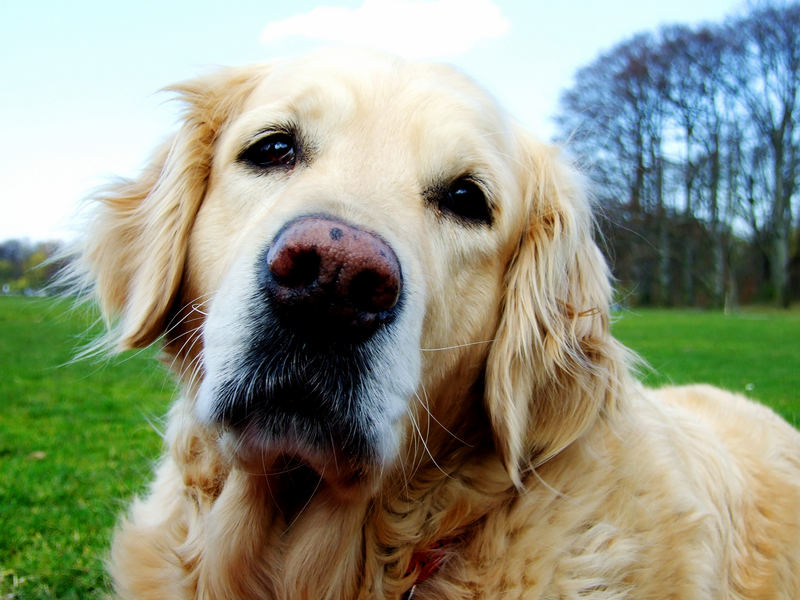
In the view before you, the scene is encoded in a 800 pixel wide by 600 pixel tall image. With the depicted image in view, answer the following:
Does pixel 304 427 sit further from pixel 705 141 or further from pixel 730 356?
pixel 705 141

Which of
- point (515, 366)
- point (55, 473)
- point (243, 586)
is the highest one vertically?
point (515, 366)

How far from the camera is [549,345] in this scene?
8.19ft

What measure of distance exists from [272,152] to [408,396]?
1073 millimetres

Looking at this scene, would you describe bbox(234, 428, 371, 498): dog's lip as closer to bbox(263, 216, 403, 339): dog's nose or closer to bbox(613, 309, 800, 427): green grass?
bbox(263, 216, 403, 339): dog's nose

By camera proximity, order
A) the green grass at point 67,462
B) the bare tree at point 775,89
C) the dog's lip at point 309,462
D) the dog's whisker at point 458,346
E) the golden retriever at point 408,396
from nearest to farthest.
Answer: the dog's lip at point 309,462 → the golden retriever at point 408,396 → the dog's whisker at point 458,346 → the green grass at point 67,462 → the bare tree at point 775,89

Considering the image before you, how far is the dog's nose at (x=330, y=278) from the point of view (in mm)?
1582

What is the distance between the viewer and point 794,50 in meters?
32.0

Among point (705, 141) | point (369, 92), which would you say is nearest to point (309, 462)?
point (369, 92)

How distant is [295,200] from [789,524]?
8.42 feet

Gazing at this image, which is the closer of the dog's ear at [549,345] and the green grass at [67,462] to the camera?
the dog's ear at [549,345]

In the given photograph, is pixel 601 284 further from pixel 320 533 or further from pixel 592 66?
pixel 592 66

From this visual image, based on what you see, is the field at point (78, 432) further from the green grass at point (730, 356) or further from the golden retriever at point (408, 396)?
the golden retriever at point (408, 396)

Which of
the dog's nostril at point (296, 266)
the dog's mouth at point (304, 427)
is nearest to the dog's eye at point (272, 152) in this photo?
the dog's nostril at point (296, 266)

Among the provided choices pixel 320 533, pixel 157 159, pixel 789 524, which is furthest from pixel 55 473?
pixel 789 524
